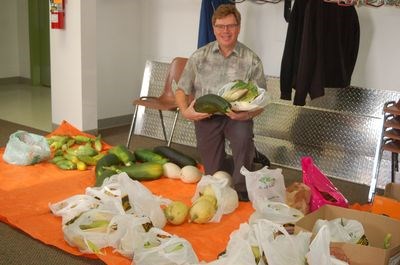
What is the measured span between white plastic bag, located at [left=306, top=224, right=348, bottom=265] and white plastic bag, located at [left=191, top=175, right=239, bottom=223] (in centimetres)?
113

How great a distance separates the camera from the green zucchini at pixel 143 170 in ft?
11.1

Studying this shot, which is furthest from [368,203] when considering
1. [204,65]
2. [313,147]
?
[204,65]

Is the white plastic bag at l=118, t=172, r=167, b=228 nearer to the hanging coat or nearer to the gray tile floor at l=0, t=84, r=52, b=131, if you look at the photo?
the hanging coat

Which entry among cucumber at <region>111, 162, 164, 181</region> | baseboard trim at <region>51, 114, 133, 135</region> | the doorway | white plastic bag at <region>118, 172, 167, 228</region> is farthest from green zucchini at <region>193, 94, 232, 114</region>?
the doorway

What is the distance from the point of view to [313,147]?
4.04 metres

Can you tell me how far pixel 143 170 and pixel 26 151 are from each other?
89cm

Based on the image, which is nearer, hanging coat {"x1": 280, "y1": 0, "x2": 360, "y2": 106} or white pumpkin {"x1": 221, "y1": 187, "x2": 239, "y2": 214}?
white pumpkin {"x1": 221, "y1": 187, "x2": 239, "y2": 214}

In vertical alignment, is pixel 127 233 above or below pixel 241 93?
below

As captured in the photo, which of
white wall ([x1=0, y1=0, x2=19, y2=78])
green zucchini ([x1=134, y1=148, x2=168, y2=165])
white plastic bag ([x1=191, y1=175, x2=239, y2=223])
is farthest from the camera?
white wall ([x1=0, y1=0, x2=19, y2=78])

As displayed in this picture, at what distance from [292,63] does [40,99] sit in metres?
3.81

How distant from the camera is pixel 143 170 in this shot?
3414 mm

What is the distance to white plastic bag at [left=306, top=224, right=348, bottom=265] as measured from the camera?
169 cm

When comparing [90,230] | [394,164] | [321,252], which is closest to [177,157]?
[90,230]

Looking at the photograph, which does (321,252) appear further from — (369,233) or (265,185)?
(265,185)
